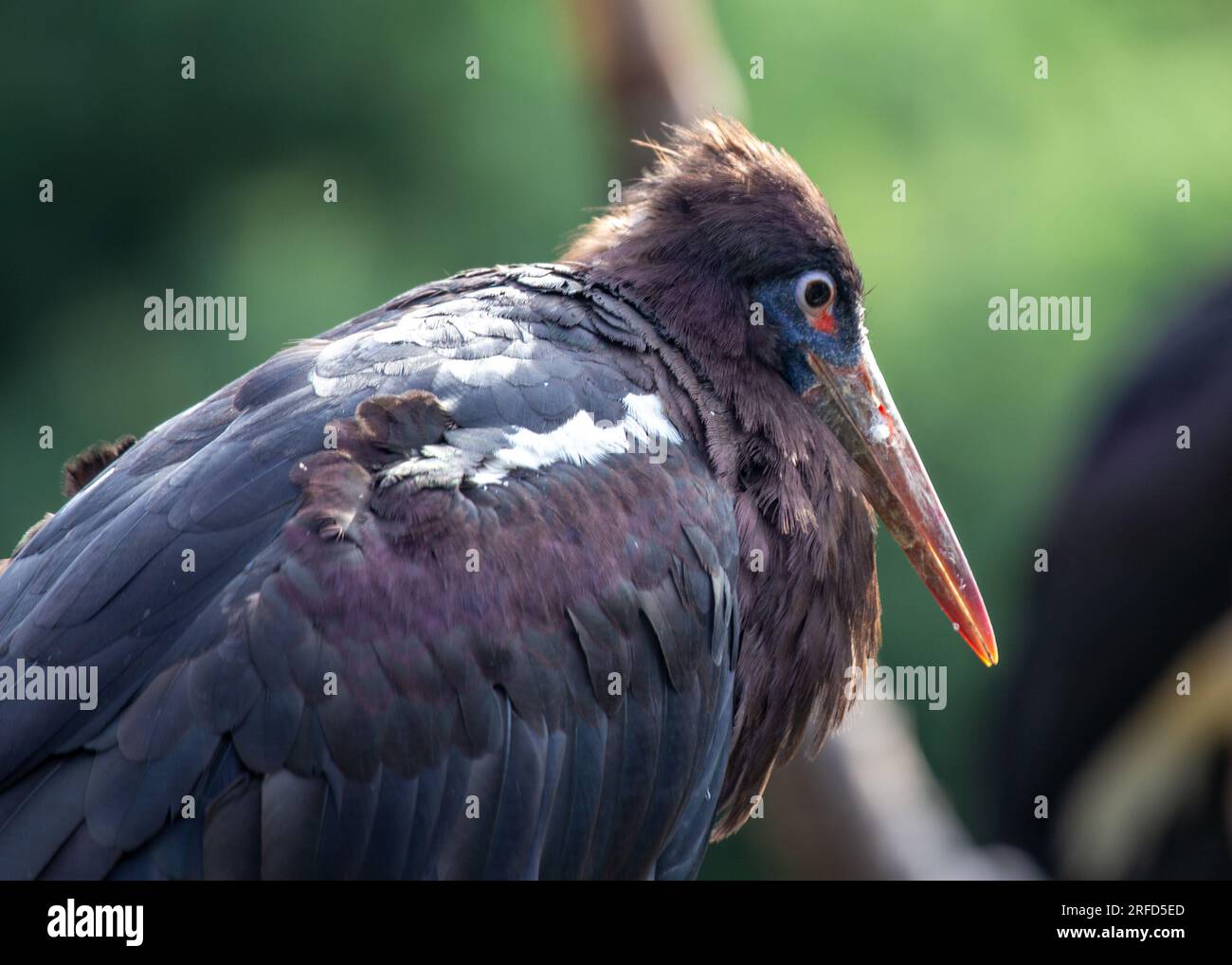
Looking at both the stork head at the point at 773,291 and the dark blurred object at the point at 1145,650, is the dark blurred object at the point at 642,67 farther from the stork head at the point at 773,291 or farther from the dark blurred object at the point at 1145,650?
the dark blurred object at the point at 1145,650

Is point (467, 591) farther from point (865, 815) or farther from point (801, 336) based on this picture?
point (865, 815)

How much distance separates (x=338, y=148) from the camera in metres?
7.25

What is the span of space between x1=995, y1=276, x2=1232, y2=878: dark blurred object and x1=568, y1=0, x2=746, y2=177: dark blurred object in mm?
1855

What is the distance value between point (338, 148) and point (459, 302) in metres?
4.74

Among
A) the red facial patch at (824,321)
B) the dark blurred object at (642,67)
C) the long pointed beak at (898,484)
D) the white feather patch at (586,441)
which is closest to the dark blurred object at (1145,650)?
the dark blurred object at (642,67)

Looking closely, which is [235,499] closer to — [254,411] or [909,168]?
[254,411]

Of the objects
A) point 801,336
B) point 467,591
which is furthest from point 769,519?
point 467,591

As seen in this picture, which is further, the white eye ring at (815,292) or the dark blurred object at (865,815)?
the dark blurred object at (865,815)

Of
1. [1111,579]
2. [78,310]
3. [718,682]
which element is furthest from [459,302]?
[78,310]

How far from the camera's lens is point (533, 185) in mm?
7020

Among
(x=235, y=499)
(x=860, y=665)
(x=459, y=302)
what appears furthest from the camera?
(x=860, y=665)

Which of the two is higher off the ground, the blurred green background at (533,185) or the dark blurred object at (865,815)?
the blurred green background at (533,185)

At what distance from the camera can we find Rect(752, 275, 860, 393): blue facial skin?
295 centimetres

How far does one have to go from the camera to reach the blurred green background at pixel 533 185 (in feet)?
22.1
